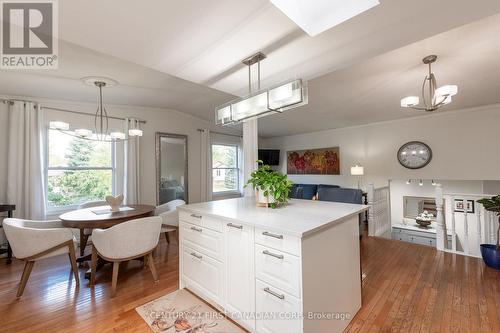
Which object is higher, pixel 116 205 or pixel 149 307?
pixel 116 205

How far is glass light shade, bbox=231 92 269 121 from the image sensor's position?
5.99 ft

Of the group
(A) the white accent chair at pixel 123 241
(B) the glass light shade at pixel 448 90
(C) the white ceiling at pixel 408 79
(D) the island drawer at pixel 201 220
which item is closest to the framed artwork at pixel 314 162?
(C) the white ceiling at pixel 408 79

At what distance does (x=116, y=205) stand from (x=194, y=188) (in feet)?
7.60

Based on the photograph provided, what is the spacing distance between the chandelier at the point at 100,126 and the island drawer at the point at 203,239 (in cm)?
177

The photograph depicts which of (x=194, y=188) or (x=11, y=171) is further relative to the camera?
(x=194, y=188)

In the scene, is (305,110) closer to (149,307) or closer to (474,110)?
(474,110)

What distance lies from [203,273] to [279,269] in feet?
2.97

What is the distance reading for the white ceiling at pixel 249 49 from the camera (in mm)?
1354

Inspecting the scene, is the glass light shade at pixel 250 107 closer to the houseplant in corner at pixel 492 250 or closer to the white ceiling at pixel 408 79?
the white ceiling at pixel 408 79

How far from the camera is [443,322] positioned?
176 centimetres

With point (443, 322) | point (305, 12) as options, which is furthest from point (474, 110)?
point (305, 12)

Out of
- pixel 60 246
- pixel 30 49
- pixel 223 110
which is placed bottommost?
pixel 60 246

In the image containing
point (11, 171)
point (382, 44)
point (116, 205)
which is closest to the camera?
point (382, 44)

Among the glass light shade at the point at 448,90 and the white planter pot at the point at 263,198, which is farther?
the glass light shade at the point at 448,90
